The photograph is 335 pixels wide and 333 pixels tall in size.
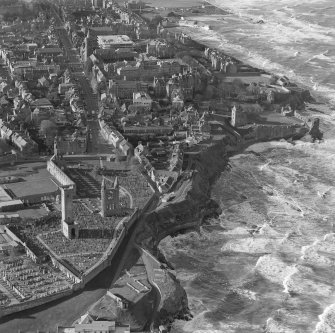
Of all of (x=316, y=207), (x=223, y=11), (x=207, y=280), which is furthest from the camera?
(x=223, y=11)

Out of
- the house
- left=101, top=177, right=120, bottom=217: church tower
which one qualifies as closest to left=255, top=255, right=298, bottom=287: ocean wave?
left=101, top=177, right=120, bottom=217: church tower

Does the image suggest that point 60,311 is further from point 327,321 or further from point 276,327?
point 327,321

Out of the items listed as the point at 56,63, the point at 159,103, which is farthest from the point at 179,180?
the point at 56,63

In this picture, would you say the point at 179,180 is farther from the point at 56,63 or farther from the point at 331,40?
the point at 331,40

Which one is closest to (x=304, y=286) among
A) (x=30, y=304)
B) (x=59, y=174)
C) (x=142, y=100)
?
(x=30, y=304)

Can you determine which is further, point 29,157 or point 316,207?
point 29,157

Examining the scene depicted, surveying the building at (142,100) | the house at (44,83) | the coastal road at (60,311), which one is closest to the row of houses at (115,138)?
the building at (142,100)
